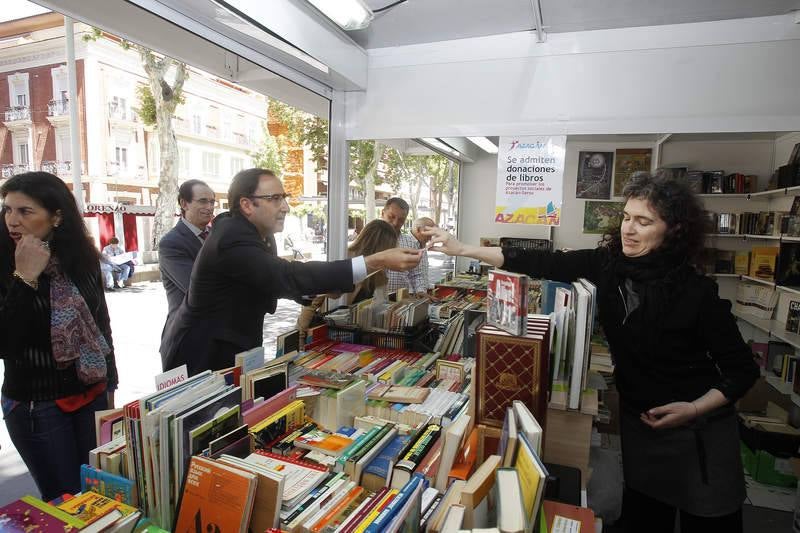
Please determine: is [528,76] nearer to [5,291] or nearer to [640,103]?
[640,103]

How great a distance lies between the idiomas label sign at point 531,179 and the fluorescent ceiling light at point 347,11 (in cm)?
119

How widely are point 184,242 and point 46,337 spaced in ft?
3.88

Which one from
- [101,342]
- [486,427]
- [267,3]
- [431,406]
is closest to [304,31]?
[267,3]

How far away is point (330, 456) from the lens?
143cm

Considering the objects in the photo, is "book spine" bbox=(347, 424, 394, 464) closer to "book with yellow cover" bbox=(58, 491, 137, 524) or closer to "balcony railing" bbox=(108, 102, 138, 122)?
"book with yellow cover" bbox=(58, 491, 137, 524)

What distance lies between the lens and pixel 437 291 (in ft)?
13.5

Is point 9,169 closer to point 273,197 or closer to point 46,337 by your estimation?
point 46,337

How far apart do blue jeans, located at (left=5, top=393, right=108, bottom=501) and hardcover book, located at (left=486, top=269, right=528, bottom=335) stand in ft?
5.69

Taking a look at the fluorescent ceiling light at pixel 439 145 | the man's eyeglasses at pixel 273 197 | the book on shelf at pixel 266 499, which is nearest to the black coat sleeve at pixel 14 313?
the man's eyeglasses at pixel 273 197

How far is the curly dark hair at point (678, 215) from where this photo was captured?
5.21 feet

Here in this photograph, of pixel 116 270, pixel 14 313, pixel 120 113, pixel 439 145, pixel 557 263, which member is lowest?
pixel 116 270

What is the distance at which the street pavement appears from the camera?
2.99 metres

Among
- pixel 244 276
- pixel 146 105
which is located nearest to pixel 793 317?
pixel 244 276

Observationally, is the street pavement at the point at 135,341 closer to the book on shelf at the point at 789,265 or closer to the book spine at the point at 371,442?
the book spine at the point at 371,442
